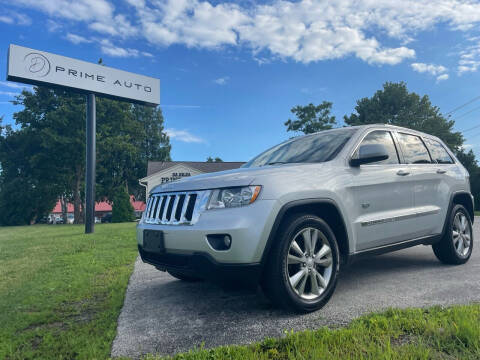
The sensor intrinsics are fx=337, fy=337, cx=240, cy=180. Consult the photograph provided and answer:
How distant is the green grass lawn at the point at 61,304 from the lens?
250 cm

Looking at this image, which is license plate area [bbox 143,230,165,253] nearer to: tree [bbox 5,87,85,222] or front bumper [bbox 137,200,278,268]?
front bumper [bbox 137,200,278,268]

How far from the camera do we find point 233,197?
2.78m

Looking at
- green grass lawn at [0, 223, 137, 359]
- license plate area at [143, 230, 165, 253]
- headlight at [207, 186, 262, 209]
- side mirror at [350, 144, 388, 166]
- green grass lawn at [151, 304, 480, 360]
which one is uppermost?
side mirror at [350, 144, 388, 166]

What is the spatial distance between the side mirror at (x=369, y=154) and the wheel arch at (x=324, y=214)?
23.7 inches

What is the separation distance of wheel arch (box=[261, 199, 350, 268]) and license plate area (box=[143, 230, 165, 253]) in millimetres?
1000

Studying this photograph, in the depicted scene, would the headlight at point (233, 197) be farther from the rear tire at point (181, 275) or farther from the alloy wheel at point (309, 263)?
→ the rear tire at point (181, 275)

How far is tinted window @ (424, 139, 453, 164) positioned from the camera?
473 centimetres

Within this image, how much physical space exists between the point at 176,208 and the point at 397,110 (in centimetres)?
4440

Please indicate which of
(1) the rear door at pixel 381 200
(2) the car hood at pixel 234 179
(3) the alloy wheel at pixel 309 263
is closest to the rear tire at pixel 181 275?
(2) the car hood at pixel 234 179

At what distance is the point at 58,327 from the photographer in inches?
116

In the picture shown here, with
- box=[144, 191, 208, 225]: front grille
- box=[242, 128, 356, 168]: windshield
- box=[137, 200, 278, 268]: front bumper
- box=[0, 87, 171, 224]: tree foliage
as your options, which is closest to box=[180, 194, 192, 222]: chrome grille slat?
box=[144, 191, 208, 225]: front grille

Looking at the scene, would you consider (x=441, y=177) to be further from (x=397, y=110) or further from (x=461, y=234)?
(x=397, y=110)

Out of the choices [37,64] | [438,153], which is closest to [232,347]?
[438,153]

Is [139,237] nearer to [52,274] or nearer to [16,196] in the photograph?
[52,274]
